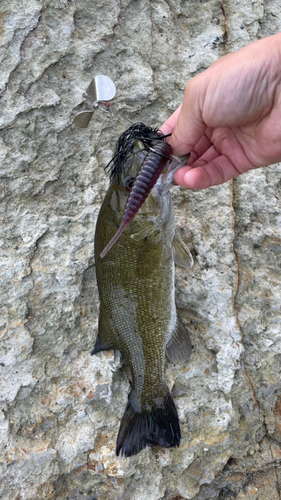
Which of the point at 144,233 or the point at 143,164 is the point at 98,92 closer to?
the point at 143,164

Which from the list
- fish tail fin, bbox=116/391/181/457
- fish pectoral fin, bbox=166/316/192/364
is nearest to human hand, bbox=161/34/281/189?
fish pectoral fin, bbox=166/316/192/364

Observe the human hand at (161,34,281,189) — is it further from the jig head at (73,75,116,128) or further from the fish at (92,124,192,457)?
the jig head at (73,75,116,128)

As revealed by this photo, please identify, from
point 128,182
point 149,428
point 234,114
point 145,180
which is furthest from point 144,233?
point 149,428

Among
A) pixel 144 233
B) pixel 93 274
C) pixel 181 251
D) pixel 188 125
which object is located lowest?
pixel 93 274

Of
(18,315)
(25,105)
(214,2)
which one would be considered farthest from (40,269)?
(214,2)

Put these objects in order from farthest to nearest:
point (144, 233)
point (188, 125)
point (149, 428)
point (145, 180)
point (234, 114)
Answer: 1. point (149, 428)
2. point (144, 233)
3. point (188, 125)
4. point (234, 114)
5. point (145, 180)

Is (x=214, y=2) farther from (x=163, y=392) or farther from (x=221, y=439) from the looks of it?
(x=221, y=439)
